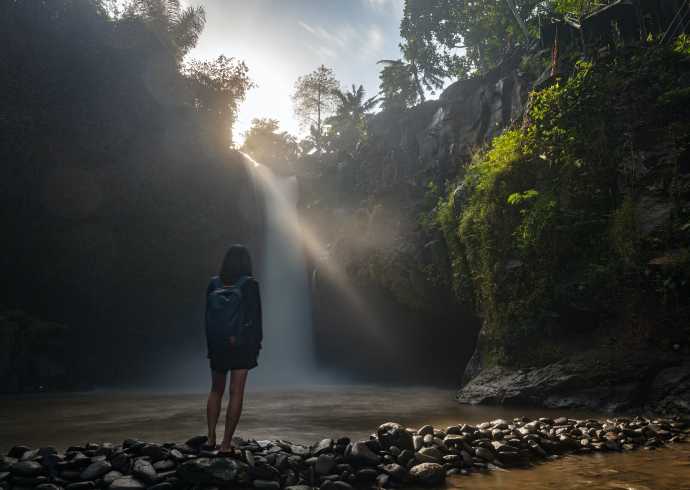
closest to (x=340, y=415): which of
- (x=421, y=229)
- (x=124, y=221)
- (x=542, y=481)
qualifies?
(x=542, y=481)

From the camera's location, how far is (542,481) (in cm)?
352

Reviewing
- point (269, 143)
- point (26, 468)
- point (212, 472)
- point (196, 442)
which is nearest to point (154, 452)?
point (196, 442)

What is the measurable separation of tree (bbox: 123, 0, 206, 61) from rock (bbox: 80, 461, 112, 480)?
21575mm

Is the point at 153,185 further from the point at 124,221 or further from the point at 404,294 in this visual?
the point at 404,294

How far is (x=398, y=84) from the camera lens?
34375mm

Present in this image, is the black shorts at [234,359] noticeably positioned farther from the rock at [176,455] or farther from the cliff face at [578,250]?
the cliff face at [578,250]

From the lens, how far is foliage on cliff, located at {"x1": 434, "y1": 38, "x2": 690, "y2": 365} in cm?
775

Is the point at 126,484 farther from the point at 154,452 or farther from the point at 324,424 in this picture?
the point at 324,424

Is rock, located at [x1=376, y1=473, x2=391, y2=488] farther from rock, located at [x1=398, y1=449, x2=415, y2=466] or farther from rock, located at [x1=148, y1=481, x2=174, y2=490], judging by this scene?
rock, located at [x1=148, y1=481, x2=174, y2=490]

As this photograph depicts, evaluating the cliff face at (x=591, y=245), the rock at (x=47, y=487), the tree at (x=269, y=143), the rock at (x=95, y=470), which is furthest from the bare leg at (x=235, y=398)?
the tree at (x=269, y=143)

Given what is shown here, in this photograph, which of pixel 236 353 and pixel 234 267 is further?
pixel 234 267

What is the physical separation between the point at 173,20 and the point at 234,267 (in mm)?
23969

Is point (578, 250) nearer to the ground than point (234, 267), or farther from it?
farther from it

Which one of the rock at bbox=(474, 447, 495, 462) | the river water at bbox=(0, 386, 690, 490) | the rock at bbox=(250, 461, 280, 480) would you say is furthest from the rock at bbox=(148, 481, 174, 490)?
the rock at bbox=(474, 447, 495, 462)
